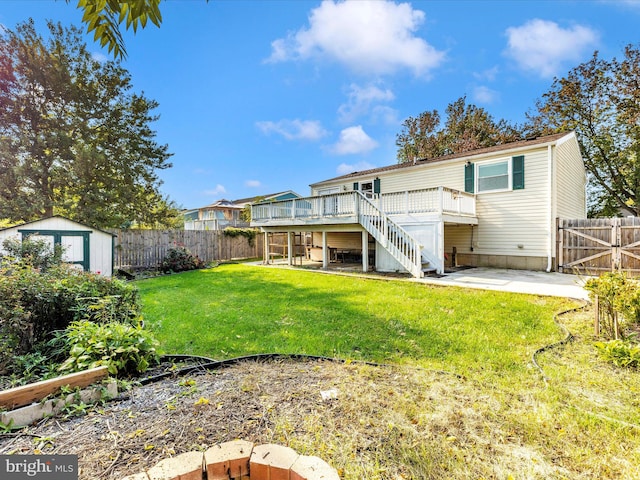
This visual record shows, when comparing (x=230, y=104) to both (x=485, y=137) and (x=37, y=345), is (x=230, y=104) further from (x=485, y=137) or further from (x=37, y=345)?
(x=485, y=137)

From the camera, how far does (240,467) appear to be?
166 cm

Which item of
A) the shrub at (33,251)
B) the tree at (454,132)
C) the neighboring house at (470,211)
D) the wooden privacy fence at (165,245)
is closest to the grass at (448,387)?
the shrub at (33,251)

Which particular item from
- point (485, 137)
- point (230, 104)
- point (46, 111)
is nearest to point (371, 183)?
point (230, 104)

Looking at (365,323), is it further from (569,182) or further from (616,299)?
(569,182)

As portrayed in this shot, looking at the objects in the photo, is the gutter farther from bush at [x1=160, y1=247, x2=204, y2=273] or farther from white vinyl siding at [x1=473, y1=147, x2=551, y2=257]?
bush at [x1=160, y1=247, x2=204, y2=273]

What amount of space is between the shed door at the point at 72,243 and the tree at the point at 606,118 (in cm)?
2485

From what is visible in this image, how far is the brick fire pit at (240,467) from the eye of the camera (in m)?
1.57

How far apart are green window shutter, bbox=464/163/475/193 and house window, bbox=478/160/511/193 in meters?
0.25

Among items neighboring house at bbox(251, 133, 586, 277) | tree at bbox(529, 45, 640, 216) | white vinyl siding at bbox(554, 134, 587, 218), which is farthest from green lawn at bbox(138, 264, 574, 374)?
tree at bbox(529, 45, 640, 216)

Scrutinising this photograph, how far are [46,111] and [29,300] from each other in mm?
16357

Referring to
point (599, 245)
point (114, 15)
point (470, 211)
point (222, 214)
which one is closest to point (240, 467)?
point (114, 15)

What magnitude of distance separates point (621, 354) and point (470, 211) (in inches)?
366

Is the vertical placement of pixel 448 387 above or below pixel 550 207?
below

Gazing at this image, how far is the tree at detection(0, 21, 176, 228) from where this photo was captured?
13297mm
